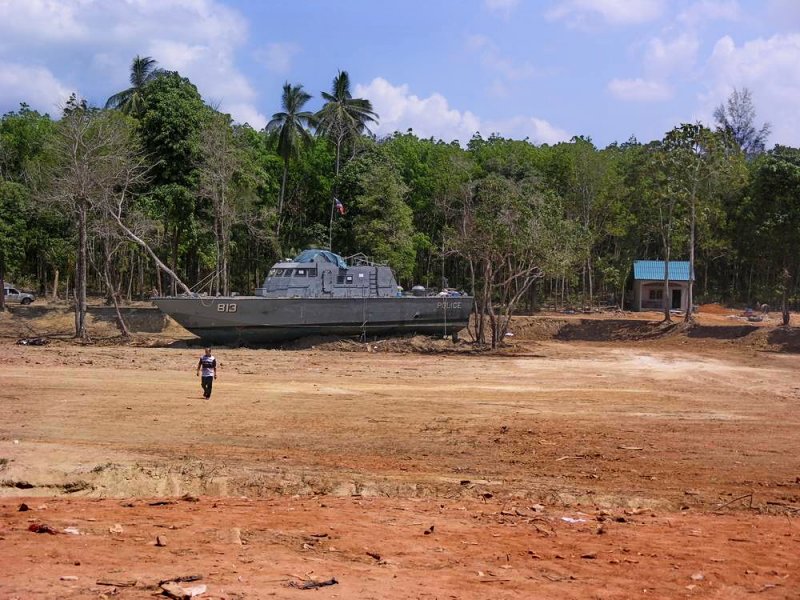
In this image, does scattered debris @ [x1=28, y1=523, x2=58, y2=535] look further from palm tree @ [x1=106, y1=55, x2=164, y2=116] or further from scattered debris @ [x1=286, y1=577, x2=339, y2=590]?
palm tree @ [x1=106, y1=55, x2=164, y2=116]

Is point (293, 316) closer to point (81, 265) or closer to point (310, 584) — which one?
point (81, 265)

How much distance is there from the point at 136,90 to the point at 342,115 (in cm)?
1232

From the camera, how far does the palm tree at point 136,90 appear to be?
4025 cm

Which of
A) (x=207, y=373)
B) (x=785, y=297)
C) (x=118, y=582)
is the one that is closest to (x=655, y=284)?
(x=785, y=297)

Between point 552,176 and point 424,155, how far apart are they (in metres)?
9.47

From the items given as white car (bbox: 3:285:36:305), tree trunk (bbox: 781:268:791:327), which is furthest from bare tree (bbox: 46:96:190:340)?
tree trunk (bbox: 781:268:791:327)

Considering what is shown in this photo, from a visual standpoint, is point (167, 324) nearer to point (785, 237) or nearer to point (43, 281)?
point (43, 281)

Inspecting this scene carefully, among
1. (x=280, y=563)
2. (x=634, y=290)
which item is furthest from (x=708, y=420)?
(x=634, y=290)

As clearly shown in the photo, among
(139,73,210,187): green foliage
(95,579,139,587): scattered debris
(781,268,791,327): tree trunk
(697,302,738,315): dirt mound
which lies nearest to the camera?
(95,579,139,587): scattered debris

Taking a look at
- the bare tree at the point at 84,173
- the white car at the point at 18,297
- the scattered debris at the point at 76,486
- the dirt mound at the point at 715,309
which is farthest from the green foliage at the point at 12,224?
the dirt mound at the point at 715,309

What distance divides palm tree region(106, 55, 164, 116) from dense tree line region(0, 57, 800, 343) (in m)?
0.11

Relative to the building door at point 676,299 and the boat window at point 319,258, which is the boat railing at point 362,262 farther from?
the building door at point 676,299

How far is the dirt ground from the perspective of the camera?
20.4ft

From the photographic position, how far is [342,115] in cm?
4822
